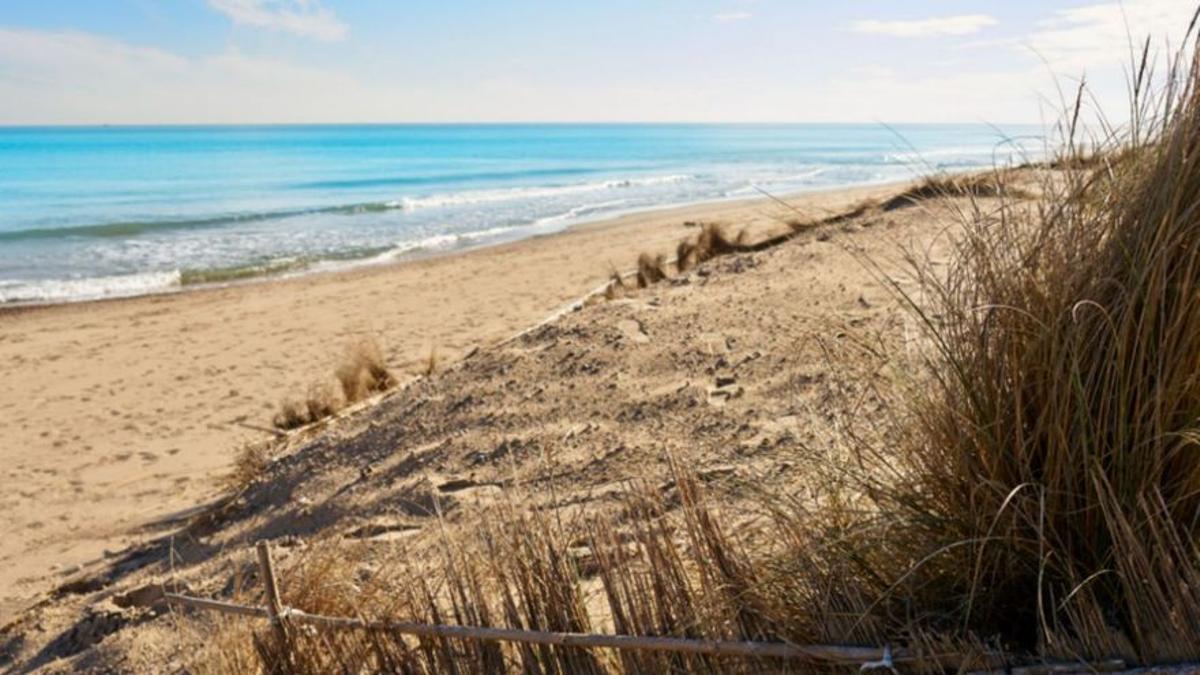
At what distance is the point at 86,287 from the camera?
1800cm

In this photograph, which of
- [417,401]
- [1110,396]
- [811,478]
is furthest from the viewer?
[417,401]

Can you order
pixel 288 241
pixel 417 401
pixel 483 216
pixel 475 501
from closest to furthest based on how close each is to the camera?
pixel 475 501 < pixel 417 401 < pixel 288 241 < pixel 483 216

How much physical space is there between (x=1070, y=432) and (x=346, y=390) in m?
6.82

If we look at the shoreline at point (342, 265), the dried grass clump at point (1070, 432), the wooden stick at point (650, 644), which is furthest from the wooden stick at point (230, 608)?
the shoreline at point (342, 265)

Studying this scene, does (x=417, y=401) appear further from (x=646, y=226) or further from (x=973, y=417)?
(x=646, y=226)

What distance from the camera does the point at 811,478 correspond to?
2.94 meters

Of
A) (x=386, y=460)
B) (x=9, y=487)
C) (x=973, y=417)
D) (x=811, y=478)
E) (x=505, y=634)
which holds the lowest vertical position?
Result: (x=9, y=487)

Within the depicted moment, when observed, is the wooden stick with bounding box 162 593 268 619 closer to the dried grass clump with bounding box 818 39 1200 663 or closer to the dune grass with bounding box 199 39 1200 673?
the dune grass with bounding box 199 39 1200 673

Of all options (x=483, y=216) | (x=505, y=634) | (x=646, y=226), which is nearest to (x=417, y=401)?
(x=505, y=634)

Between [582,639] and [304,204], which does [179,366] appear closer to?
[582,639]

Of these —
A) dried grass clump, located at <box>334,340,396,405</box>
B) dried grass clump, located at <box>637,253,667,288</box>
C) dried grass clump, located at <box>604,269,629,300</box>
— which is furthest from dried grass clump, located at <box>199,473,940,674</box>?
dried grass clump, located at <box>637,253,667,288</box>

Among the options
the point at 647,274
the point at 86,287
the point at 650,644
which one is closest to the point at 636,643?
the point at 650,644

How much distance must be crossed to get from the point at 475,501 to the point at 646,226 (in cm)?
1922

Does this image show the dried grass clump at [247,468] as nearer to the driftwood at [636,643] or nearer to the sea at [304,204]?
the driftwood at [636,643]
